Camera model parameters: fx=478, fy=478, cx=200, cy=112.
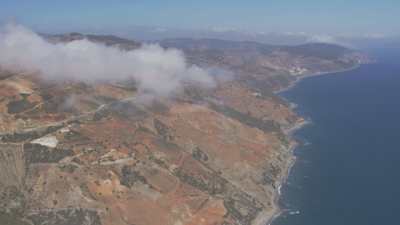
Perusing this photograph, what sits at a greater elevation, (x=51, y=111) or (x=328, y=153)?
(x=51, y=111)

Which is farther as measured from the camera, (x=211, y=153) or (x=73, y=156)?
(x=211, y=153)

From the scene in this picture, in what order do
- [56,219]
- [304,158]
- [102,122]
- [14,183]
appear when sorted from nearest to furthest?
[56,219]
[14,183]
[102,122]
[304,158]

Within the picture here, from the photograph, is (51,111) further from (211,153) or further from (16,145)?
(211,153)

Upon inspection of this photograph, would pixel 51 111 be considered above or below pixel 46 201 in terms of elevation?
above

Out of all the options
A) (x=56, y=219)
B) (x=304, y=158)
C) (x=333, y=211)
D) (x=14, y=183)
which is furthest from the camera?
(x=304, y=158)

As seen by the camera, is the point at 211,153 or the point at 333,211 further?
the point at 211,153

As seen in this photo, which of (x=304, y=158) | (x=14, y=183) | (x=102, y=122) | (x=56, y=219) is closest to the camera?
(x=56, y=219)

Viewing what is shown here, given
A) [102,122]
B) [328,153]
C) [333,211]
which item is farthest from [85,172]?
[328,153]

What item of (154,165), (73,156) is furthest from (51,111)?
(154,165)

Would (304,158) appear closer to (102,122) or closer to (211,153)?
(211,153)
